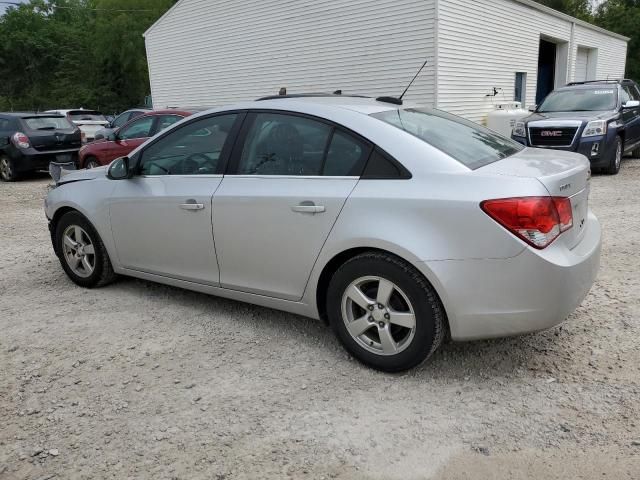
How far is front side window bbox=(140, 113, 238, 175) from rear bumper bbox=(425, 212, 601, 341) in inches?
70.3

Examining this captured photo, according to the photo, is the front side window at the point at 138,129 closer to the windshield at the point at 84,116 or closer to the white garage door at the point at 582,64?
the windshield at the point at 84,116

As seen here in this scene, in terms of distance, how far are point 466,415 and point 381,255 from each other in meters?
0.93

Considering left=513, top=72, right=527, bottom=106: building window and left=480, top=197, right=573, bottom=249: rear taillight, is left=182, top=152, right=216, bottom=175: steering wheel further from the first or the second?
left=513, top=72, right=527, bottom=106: building window

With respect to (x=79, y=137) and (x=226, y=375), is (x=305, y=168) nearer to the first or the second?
(x=226, y=375)

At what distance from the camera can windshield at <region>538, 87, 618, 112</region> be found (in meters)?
Result: 10.8

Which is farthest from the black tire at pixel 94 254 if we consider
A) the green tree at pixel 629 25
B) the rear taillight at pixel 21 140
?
the green tree at pixel 629 25

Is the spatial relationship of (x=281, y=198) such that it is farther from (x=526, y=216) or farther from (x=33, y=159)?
(x=33, y=159)

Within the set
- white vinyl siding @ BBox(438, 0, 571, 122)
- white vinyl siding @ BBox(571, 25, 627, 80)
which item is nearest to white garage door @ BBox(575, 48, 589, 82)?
white vinyl siding @ BBox(571, 25, 627, 80)

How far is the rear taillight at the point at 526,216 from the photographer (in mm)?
2732

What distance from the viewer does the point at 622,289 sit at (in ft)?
14.2

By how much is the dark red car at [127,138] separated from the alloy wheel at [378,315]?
7482 millimetres

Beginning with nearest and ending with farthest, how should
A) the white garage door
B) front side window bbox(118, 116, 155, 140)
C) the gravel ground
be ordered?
1. the gravel ground
2. front side window bbox(118, 116, 155, 140)
3. the white garage door

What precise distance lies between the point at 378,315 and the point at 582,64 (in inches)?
943

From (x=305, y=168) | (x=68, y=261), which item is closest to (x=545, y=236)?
(x=305, y=168)
